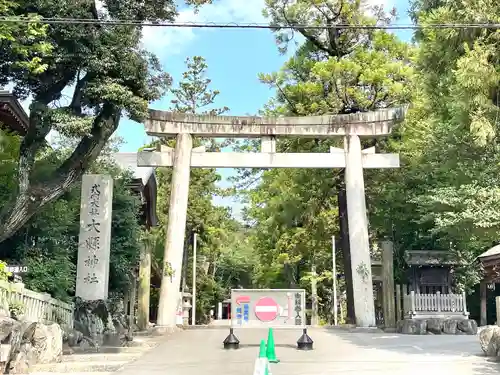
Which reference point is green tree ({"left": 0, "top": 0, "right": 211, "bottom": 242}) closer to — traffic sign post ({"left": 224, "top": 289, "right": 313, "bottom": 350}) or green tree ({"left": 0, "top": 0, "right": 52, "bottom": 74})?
green tree ({"left": 0, "top": 0, "right": 52, "bottom": 74})

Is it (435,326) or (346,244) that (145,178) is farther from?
(435,326)

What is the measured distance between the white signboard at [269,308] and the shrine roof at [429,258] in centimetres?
889

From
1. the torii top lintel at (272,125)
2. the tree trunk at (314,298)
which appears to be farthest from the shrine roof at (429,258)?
the tree trunk at (314,298)

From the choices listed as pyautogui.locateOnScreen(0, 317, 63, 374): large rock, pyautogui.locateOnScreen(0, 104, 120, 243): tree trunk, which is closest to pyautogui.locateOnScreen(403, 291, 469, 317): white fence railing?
pyautogui.locateOnScreen(0, 104, 120, 243): tree trunk

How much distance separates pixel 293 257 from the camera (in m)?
28.5

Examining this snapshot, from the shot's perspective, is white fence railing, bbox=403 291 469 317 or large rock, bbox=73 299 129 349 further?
white fence railing, bbox=403 291 469 317

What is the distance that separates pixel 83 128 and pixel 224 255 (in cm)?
4297

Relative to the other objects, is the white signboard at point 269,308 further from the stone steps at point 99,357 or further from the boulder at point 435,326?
the boulder at point 435,326

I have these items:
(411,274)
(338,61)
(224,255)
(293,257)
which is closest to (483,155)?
(411,274)

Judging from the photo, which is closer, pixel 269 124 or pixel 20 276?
pixel 20 276

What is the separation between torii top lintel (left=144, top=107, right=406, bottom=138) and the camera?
19812 millimetres

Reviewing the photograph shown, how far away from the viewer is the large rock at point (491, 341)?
1044 cm

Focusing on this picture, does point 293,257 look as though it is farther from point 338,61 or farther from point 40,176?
point 40,176

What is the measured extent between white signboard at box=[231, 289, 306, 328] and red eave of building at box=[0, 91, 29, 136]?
7.41 meters
